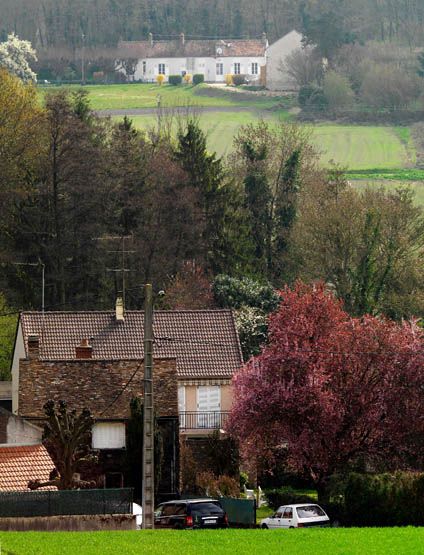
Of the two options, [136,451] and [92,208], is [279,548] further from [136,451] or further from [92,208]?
[92,208]

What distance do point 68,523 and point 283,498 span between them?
42.4 feet

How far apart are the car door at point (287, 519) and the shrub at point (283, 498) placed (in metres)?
6.03

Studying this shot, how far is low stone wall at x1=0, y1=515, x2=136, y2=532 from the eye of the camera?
41.1m

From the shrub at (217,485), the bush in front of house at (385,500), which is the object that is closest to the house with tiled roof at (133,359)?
the shrub at (217,485)

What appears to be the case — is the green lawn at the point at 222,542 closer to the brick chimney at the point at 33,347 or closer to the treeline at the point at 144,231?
the brick chimney at the point at 33,347

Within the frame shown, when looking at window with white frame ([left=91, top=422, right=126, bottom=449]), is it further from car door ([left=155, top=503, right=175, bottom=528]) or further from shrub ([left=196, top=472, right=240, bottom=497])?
car door ([left=155, top=503, right=175, bottom=528])

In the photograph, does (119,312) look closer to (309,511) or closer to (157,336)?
(157,336)

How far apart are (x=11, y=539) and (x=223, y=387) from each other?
27750mm

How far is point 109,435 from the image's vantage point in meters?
55.8

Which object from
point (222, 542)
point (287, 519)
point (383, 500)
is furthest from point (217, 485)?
point (222, 542)

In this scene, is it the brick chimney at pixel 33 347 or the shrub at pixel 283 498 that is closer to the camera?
the shrub at pixel 283 498

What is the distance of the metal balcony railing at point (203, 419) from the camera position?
62875 millimetres

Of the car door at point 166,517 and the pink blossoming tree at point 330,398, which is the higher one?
the pink blossoming tree at point 330,398

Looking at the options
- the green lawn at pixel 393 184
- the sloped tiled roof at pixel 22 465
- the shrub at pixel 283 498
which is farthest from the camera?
the green lawn at pixel 393 184
